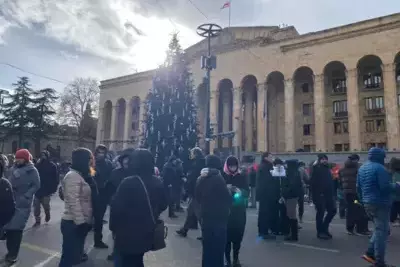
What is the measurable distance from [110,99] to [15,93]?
15026mm

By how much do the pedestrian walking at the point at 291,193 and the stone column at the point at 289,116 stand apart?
30607 mm

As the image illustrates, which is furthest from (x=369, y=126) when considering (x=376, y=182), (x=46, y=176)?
(x=46, y=176)

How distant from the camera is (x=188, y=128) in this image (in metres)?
17.9

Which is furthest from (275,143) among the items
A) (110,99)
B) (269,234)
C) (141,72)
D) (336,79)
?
(269,234)

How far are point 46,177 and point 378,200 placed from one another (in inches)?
317

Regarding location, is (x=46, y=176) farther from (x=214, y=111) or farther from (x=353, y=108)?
(x=214, y=111)

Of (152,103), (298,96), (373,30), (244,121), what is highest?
(373,30)

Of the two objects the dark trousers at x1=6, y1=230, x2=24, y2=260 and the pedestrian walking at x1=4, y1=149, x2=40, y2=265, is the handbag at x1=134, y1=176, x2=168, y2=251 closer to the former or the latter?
the pedestrian walking at x1=4, y1=149, x2=40, y2=265

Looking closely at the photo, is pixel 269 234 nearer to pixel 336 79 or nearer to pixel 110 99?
pixel 336 79

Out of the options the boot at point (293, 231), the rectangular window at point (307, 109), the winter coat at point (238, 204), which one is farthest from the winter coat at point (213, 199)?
the rectangular window at point (307, 109)

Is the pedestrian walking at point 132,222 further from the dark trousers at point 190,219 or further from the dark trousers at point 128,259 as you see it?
the dark trousers at point 190,219

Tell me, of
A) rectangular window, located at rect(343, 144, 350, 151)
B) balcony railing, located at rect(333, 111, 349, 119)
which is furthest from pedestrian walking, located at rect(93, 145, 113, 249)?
balcony railing, located at rect(333, 111, 349, 119)

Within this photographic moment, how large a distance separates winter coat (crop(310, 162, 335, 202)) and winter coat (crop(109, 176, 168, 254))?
5416 millimetres

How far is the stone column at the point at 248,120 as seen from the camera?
144ft
